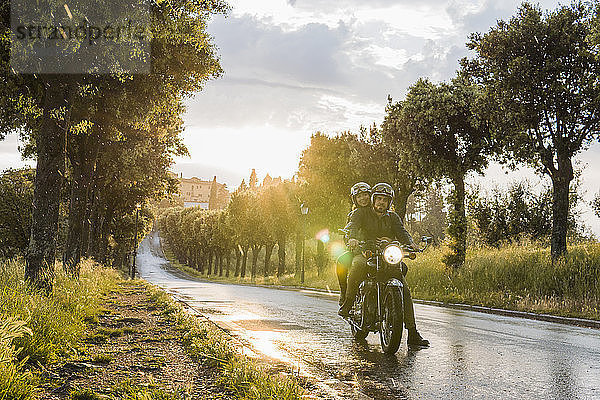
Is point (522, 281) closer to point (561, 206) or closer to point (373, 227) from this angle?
point (561, 206)

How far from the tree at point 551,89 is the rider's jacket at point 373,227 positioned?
10.3 m

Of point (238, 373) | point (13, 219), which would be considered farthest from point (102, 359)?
point (13, 219)

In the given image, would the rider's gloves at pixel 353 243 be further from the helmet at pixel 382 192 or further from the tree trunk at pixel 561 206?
the tree trunk at pixel 561 206

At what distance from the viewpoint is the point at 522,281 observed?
1627 cm

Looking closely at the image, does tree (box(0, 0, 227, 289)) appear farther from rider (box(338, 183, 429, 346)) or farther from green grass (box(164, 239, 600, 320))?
green grass (box(164, 239, 600, 320))

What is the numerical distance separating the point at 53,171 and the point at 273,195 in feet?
146

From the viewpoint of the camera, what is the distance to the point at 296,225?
Answer: 172 ft

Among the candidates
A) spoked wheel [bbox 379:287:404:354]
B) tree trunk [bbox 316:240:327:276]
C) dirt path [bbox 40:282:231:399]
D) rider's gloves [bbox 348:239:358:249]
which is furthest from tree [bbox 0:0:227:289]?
tree trunk [bbox 316:240:327:276]

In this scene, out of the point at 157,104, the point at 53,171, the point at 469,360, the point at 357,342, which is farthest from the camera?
the point at 157,104

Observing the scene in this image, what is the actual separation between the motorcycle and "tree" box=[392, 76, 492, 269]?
1371 cm

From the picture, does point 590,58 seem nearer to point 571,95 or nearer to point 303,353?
point 571,95

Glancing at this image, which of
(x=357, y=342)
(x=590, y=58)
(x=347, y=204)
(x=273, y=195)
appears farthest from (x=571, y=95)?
(x=273, y=195)

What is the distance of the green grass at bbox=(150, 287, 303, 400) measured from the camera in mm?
4387

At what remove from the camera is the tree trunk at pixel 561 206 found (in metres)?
16.2
